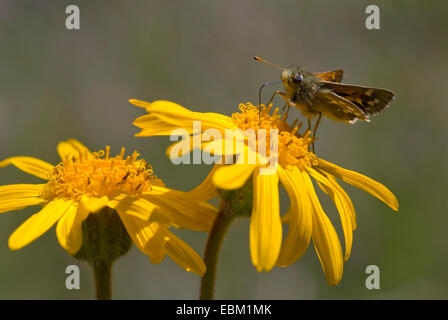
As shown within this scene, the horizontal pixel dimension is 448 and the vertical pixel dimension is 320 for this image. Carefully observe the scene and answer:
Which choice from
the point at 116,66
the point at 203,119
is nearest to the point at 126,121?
the point at 116,66

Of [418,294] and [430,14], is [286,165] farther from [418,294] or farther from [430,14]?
[430,14]

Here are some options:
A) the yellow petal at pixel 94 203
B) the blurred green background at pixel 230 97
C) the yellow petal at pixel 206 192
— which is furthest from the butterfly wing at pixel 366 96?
the blurred green background at pixel 230 97

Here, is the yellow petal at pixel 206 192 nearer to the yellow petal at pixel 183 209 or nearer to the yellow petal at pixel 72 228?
the yellow petal at pixel 183 209

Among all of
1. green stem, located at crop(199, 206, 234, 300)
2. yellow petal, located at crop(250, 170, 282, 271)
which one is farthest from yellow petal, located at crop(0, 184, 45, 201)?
yellow petal, located at crop(250, 170, 282, 271)

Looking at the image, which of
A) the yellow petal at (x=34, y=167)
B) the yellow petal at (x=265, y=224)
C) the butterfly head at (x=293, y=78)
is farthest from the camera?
the butterfly head at (x=293, y=78)

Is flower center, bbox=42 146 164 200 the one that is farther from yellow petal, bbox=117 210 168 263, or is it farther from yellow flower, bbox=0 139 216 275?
yellow petal, bbox=117 210 168 263
